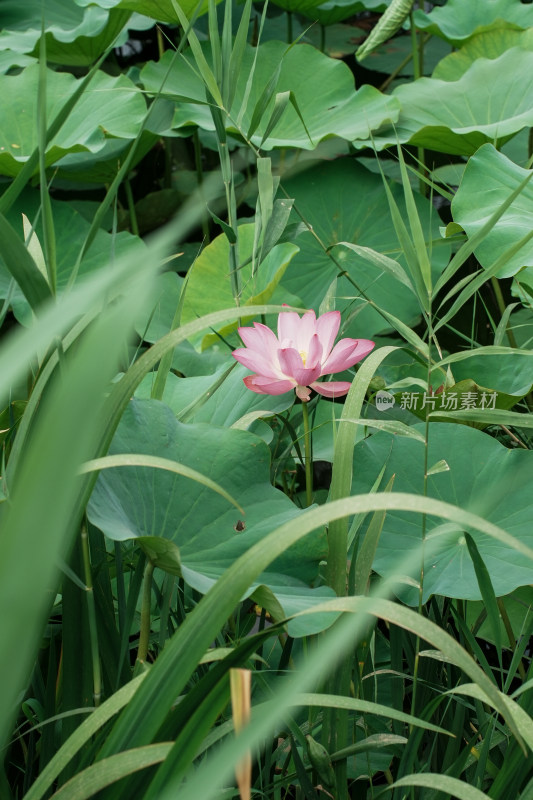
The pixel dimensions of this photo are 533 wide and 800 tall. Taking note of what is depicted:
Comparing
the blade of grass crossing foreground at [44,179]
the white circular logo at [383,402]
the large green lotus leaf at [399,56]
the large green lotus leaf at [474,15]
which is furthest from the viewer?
the large green lotus leaf at [399,56]

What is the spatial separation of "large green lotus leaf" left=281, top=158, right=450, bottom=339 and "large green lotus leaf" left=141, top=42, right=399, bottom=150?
11 cm

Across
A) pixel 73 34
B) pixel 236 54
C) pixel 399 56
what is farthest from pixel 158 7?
pixel 399 56

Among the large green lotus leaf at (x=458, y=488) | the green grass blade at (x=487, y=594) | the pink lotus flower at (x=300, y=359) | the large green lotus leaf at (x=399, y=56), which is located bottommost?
the large green lotus leaf at (x=458, y=488)

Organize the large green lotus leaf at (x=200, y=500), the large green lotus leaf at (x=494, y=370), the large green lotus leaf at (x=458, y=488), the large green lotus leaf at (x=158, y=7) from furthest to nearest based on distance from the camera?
the large green lotus leaf at (x=158, y=7), the large green lotus leaf at (x=494, y=370), the large green lotus leaf at (x=458, y=488), the large green lotus leaf at (x=200, y=500)

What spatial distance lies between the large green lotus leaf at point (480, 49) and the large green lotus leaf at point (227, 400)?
1270 millimetres

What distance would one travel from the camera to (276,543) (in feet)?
1.23

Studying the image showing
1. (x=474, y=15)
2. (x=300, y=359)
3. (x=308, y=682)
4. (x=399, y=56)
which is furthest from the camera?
(x=399, y=56)

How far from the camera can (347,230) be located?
5.60 feet

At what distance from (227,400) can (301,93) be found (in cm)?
117

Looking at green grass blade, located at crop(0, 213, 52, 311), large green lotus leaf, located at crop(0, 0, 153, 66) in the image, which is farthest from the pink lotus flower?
large green lotus leaf, located at crop(0, 0, 153, 66)

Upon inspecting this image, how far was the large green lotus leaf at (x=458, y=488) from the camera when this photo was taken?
790 mm

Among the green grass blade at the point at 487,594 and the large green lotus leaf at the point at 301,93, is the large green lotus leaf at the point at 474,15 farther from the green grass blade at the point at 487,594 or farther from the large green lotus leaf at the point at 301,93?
the green grass blade at the point at 487,594

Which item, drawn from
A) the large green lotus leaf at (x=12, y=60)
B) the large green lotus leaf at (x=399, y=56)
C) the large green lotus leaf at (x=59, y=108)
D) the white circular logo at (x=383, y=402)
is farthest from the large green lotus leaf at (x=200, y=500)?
the large green lotus leaf at (x=399, y=56)

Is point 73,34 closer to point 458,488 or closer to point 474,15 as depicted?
point 474,15
